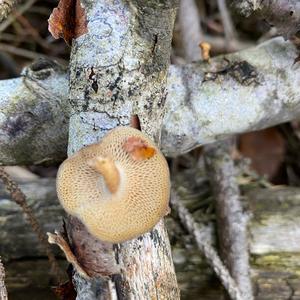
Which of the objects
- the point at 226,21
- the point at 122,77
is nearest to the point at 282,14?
the point at 122,77

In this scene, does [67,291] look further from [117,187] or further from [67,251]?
[117,187]

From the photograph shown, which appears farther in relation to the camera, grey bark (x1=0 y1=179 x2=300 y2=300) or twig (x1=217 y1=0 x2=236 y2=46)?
twig (x1=217 y1=0 x2=236 y2=46)

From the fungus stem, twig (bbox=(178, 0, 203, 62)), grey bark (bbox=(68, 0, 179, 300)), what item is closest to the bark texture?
grey bark (bbox=(68, 0, 179, 300))

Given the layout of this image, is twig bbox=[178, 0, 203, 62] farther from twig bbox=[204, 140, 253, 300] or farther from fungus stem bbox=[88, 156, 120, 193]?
fungus stem bbox=[88, 156, 120, 193]

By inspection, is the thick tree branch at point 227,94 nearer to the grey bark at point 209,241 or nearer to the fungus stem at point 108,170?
the grey bark at point 209,241

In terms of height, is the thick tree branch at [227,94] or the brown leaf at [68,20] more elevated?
the brown leaf at [68,20]

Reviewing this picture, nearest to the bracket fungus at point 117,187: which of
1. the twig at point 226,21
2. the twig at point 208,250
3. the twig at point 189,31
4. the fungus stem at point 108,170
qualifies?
the fungus stem at point 108,170

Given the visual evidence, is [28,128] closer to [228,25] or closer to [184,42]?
[184,42]
